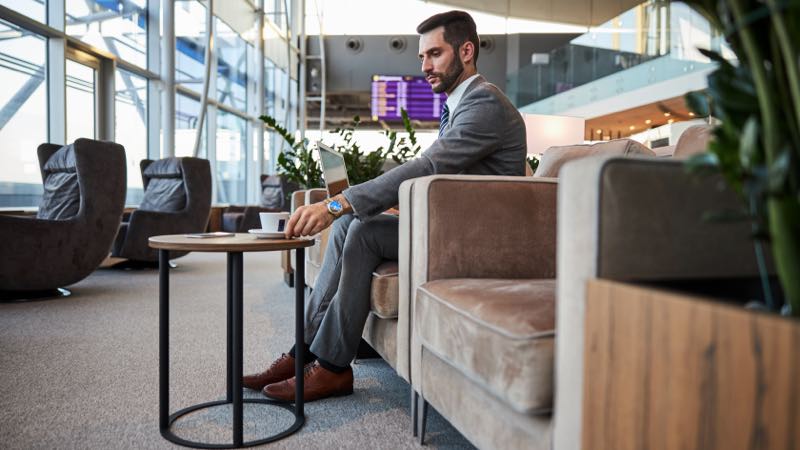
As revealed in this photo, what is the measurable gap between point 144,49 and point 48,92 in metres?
1.70

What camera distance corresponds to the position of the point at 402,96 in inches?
458

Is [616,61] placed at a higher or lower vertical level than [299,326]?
higher

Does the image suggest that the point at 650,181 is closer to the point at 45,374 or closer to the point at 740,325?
the point at 740,325

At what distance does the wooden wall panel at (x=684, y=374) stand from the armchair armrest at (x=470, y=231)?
2.16ft

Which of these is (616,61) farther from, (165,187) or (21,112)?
(21,112)

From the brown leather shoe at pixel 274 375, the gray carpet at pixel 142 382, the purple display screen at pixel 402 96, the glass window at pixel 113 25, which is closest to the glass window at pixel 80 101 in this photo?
the glass window at pixel 113 25

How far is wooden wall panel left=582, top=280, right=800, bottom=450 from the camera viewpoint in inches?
22.3

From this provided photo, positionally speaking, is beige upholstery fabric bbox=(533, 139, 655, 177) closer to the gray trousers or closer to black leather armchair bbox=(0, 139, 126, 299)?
the gray trousers

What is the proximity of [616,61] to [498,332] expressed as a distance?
9283 millimetres

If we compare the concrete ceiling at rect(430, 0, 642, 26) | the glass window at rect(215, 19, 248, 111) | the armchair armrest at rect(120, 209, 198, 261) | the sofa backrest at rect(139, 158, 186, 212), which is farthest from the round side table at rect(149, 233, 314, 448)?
the concrete ceiling at rect(430, 0, 642, 26)

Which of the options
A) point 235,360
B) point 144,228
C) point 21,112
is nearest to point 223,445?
point 235,360

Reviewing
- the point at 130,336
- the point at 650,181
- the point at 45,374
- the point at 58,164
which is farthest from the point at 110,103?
the point at 650,181

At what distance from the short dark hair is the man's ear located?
0.04 ft

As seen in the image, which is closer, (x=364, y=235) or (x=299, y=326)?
(x=299, y=326)
